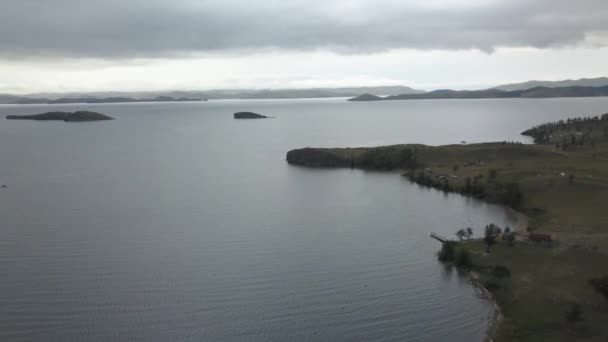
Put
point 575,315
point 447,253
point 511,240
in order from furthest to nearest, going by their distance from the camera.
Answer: point 511,240 < point 447,253 < point 575,315

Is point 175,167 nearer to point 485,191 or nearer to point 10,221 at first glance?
point 10,221

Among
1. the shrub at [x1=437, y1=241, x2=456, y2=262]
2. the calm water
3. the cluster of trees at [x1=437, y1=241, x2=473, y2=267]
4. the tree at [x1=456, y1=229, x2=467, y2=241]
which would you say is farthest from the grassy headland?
the calm water

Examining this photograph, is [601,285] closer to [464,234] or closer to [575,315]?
[575,315]

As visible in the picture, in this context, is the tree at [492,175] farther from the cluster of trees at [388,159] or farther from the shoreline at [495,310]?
the shoreline at [495,310]

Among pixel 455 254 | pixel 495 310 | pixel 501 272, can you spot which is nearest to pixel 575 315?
pixel 495 310

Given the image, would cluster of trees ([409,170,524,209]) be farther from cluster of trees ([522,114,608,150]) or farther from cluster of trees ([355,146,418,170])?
cluster of trees ([522,114,608,150])

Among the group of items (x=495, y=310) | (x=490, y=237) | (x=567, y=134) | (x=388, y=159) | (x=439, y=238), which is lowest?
(x=495, y=310)
